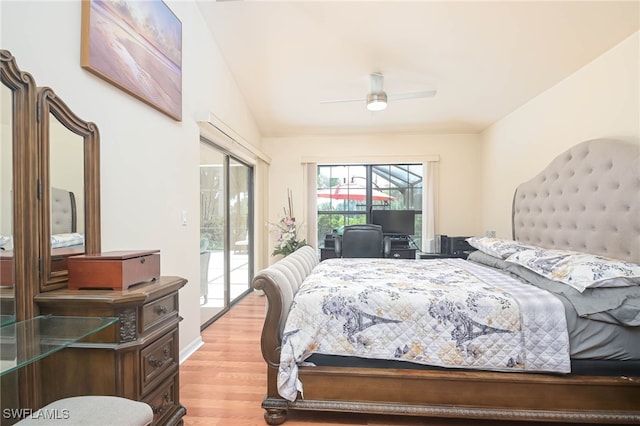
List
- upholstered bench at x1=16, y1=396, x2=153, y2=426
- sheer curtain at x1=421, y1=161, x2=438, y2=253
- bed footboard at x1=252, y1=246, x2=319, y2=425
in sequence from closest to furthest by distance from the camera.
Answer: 1. upholstered bench at x1=16, y1=396, x2=153, y2=426
2. bed footboard at x1=252, y1=246, x2=319, y2=425
3. sheer curtain at x1=421, y1=161, x2=438, y2=253

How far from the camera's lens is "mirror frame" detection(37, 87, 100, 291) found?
1.24 m

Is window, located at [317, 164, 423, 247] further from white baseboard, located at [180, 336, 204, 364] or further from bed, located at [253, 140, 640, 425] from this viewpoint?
bed, located at [253, 140, 640, 425]

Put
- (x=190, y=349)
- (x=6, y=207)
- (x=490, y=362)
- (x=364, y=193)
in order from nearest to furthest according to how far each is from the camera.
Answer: (x=6, y=207) < (x=490, y=362) < (x=190, y=349) < (x=364, y=193)

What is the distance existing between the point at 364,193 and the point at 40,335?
441 centimetres

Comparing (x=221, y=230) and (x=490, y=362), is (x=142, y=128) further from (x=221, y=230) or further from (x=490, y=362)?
(x=490, y=362)

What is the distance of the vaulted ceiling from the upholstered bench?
299cm

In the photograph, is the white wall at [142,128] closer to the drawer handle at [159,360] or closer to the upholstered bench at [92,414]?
the drawer handle at [159,360]

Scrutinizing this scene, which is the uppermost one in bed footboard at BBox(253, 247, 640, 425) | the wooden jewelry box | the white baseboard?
the wooden jewelry box

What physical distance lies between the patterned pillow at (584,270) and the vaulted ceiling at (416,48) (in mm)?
1669

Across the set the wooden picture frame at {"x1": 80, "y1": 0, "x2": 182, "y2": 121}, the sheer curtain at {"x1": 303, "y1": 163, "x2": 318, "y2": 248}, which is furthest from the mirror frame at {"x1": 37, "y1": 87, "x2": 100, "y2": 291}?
the sheer curtain at {"x1": 303, "y1": 163, "x2": 318, "y2": 248}

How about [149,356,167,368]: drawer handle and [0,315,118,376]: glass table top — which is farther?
[149,356,167,368]: drawer handle

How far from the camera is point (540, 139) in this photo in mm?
3182

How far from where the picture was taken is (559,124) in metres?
2.89

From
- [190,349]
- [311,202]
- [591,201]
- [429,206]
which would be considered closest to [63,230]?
[190,349]
